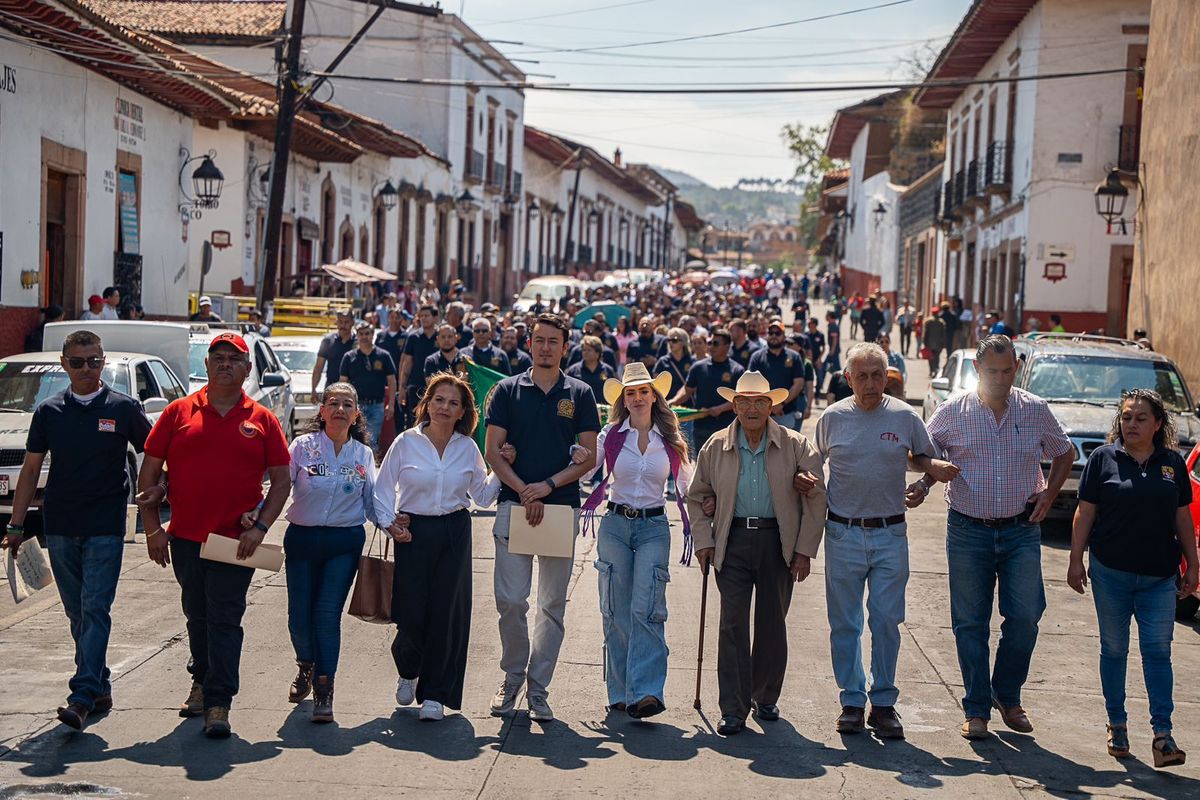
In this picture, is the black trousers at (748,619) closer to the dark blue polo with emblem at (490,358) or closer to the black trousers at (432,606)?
the black trousers at (432,606)

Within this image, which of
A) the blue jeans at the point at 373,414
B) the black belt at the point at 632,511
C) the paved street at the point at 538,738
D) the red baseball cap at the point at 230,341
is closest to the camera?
the paved street at the point at 538,738

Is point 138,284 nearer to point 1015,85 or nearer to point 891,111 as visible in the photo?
point 1015,85

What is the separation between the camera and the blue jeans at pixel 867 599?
24.3 ft

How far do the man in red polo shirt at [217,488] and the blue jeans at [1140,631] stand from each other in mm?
3929

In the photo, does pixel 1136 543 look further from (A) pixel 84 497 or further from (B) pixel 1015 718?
(A) pixel 84 497

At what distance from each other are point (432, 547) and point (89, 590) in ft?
5.40

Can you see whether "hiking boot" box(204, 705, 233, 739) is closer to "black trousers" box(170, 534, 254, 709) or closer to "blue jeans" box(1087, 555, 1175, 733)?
"black trousers" box(170, 534, 254, 709)

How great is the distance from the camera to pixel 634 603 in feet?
24.8

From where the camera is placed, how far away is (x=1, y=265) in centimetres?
1880

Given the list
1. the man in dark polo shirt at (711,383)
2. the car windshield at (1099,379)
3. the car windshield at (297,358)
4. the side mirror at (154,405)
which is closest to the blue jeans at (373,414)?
the side mirror at (154,405)

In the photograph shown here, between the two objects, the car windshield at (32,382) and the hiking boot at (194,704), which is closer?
the hiking boot at (194,704)

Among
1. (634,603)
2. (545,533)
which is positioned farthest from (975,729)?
(545,533)

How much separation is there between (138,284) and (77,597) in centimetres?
1731

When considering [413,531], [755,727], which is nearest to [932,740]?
[755,727]
